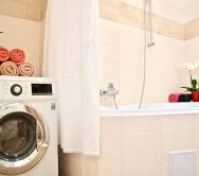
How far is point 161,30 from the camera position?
8.45 ft

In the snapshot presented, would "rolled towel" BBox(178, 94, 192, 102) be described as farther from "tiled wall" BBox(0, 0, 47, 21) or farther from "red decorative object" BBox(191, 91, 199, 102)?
"tiled wall" BBox(0, 0, 47, 21)

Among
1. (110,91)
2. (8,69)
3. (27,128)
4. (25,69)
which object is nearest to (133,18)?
(110,91)

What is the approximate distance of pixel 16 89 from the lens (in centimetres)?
140

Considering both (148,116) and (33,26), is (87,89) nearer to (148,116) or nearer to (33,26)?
(148,116)

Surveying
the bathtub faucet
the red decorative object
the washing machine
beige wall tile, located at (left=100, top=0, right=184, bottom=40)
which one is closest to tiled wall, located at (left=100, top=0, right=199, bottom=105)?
beige wall tile, located at (left=100, top=0, right=184, bottom=40)

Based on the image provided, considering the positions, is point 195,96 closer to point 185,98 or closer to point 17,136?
point 185,98

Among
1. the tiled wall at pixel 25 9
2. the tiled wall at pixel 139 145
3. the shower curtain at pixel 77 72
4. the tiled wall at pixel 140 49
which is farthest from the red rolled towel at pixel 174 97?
the tiled wall at pixel 25 9

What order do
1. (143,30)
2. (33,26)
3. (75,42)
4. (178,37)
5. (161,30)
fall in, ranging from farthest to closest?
(178,37) < (161,30) < (143,30) < (33,26) < (75,42)

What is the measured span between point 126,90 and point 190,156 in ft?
3.21

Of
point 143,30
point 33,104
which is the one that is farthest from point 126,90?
point 33,104

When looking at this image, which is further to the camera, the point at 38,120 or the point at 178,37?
the point at 178,37

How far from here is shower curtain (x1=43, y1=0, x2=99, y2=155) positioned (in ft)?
4.11

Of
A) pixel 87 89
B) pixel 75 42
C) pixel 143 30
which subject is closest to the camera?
pixel 87 89

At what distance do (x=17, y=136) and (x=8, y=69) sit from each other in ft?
1.59
